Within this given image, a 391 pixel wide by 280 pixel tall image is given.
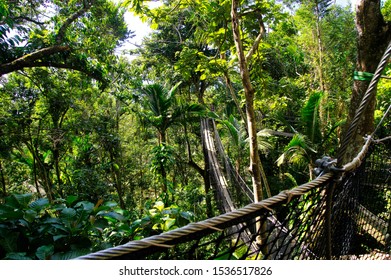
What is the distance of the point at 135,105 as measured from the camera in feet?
13.0

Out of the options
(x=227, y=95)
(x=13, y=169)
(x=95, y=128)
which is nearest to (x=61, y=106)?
(x=95, y=128)

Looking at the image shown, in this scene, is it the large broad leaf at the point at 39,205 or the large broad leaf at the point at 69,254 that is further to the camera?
the large broad leaf at the point at 39,205

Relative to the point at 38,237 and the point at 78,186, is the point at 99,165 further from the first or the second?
the point at 38,237

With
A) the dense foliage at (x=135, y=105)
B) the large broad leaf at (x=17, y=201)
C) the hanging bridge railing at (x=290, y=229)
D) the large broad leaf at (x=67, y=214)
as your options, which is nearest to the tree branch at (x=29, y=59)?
the dense foliage at (x=135, y=105)

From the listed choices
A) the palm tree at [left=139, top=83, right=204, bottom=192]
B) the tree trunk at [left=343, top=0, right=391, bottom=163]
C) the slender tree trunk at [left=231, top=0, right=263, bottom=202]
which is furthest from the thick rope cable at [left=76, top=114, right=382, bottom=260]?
the palm tree at [left=139, top=83, right=204, bottom=192]

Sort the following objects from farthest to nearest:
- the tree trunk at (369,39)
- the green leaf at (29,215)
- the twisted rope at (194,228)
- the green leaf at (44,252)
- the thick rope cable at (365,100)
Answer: the tree trunk at (369,39) → the green leaf at (29,215) → the green leaf at (44,252) → the thick rope cable at (365,100) → the twisted rope at (194,228)

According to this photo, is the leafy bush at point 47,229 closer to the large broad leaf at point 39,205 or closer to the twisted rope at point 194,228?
the large broad leaf at point 39,205

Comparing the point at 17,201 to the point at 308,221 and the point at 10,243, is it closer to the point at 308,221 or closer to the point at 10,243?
the point at 10,243

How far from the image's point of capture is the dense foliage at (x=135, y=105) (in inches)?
42.4

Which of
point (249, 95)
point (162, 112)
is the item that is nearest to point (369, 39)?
point (249, 95)

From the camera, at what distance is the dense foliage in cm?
108

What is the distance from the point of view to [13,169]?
5766 mm

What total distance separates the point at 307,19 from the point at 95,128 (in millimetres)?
4809

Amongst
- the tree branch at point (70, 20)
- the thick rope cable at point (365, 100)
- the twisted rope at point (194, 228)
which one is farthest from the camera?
the tree branch at point (70, 20)
